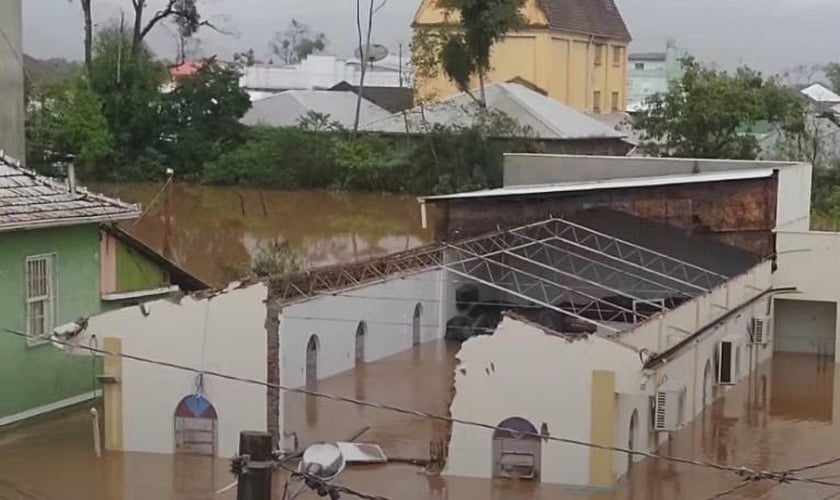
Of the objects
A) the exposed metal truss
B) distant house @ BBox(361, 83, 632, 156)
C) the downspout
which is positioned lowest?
the exposed metal truss

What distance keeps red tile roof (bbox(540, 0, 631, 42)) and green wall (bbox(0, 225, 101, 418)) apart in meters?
38.4

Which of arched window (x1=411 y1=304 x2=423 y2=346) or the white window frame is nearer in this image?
the white window frame

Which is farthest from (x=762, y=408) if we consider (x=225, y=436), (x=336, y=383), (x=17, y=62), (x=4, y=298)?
(x=17, y=62)

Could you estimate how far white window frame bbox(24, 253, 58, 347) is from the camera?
18.1 metres

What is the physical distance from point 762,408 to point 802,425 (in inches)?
42.5

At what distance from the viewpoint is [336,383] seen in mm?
20875

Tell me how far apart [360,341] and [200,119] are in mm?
30425

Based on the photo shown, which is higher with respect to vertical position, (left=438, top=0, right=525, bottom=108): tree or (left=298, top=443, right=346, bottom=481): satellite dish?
(left=438, top=0, right=525, bottom=108): tree

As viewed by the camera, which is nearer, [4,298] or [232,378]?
[232,378]

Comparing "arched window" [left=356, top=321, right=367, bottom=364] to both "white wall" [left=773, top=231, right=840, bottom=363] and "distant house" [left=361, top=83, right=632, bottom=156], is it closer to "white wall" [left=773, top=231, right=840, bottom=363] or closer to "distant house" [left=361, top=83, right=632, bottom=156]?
"white wall" [left=773, top=231, right=840, bottom=363]

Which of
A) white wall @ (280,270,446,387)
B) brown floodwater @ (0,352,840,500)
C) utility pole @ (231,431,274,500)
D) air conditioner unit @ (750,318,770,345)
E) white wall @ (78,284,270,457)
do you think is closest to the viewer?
utility pole @ (231,431,274,500)

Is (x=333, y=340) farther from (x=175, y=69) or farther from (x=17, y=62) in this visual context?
(x=175, y=69)

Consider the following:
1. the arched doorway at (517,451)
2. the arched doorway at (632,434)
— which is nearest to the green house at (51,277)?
the arched doorway at (517,451)

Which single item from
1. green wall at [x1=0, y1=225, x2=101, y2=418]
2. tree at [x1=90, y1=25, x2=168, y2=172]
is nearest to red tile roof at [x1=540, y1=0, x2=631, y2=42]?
tree at [x1=90, y1=25, x2=168, y2=172]
